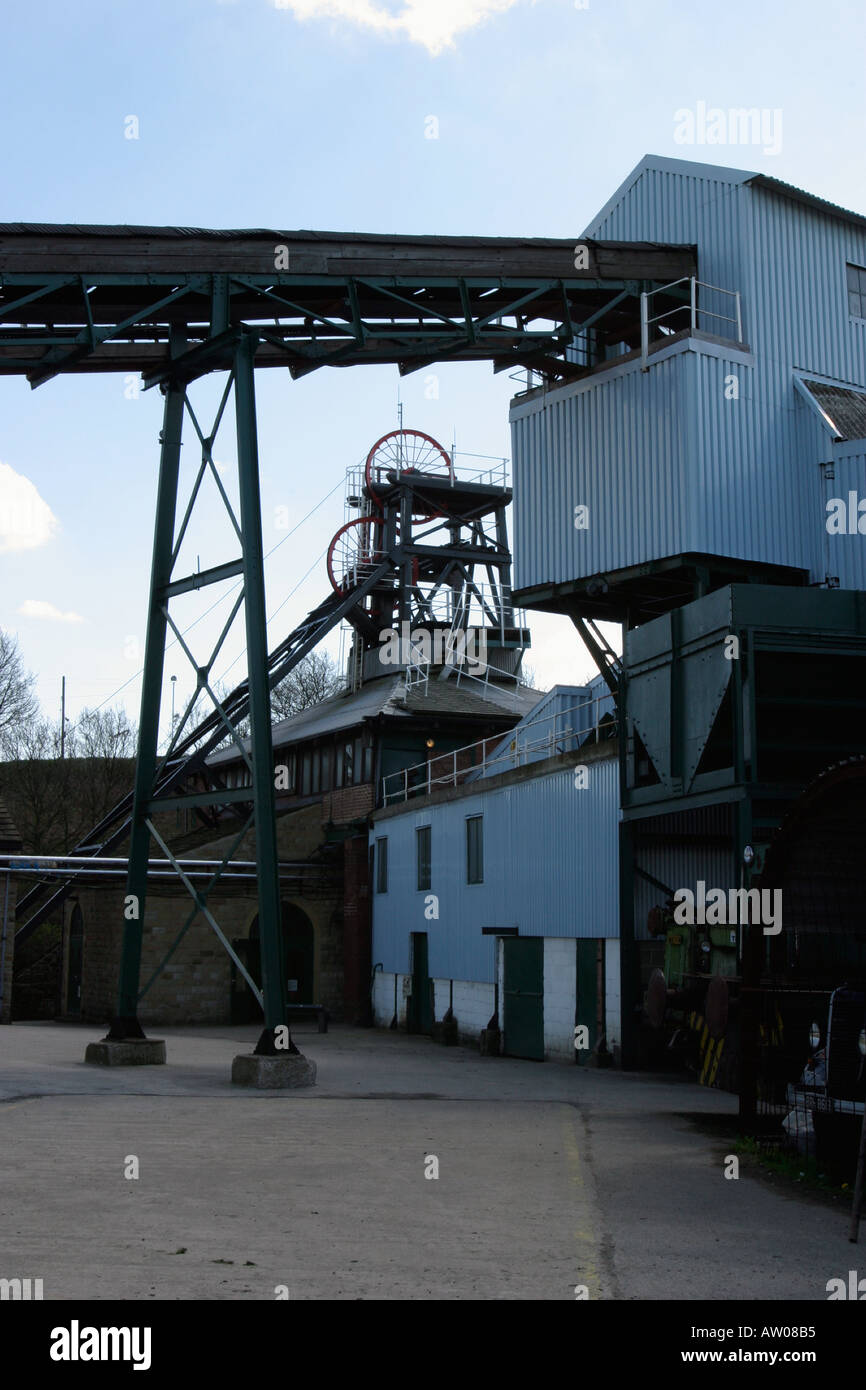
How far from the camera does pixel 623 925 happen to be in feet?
66.8

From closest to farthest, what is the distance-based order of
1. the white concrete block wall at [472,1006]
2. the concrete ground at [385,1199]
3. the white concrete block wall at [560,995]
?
the concrete ground at [385,1199]
the white concrete block wall at [560,995]
the white concrete block wall at [472,1006]

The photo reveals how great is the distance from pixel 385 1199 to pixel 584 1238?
1793mm

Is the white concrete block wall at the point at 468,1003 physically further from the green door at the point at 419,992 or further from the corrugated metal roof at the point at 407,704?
the corrugated metal roof at the point at 407,704

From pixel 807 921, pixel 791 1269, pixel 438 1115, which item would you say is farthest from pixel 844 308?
pixel 791 1269

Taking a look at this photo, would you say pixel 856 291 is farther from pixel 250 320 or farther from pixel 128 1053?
pixel 128 1053

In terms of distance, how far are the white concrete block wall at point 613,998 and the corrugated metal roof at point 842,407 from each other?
8.63m

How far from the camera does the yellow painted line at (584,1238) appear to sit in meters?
7.24

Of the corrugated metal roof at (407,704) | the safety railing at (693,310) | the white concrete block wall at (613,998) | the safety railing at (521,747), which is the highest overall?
the safety railing at (693,310)

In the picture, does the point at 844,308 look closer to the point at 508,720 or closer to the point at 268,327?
the point at 268,327

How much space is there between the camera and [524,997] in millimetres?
24078

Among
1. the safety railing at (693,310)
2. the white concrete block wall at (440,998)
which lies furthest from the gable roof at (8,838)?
the safety railing at (693,310)

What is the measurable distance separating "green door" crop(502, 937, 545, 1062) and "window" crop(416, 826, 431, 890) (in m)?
5.59

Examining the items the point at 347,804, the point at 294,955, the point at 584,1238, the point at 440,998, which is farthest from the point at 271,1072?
the point at 347,804

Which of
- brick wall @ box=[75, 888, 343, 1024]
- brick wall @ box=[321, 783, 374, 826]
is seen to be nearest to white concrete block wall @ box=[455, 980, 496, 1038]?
brick wall @ box=[75, 888, 343, 1024]
